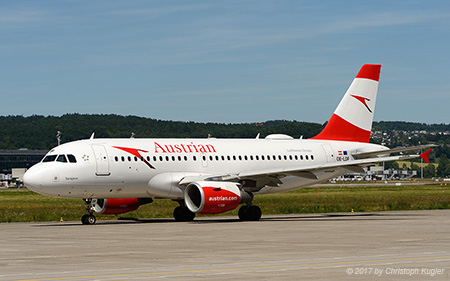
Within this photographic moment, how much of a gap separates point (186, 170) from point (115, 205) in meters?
4.09

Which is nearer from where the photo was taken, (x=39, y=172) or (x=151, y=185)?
(x=39, y=172)

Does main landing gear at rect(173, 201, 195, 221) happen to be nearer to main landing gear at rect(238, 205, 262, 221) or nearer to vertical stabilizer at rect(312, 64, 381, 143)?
main landing gear at rect(238, 205, 262, 221)

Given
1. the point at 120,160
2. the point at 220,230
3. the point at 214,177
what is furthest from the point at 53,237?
the point at 214,177

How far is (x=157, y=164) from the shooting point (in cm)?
3831

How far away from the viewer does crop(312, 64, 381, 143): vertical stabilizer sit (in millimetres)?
46531

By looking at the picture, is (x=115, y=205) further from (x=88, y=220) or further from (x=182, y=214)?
(x=182, y=214)

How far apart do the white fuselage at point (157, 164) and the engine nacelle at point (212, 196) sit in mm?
1198

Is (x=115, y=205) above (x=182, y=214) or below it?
above

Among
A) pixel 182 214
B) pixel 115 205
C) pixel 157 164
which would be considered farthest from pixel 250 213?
pixel 115 205

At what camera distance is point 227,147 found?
4172 centimetres

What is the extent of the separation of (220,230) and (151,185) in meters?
8.06

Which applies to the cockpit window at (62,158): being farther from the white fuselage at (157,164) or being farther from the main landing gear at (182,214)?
the main landing gear at (182,214)

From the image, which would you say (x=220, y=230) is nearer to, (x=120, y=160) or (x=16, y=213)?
(x=120, y=160)

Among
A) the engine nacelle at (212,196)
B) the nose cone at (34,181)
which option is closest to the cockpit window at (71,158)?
the nose cone at (34,181)
